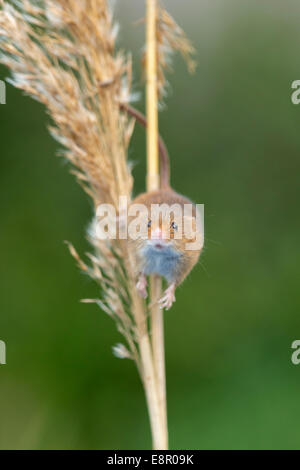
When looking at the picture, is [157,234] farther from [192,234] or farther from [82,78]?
[82,78]

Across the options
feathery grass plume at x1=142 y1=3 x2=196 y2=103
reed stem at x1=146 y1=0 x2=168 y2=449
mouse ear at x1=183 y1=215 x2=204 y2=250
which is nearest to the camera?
reed stem at x1=146 y1=0 x2=168 y2=449

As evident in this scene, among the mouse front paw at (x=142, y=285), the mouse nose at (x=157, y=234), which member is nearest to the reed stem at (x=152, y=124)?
the mouse front paw at (x=142, y=285)

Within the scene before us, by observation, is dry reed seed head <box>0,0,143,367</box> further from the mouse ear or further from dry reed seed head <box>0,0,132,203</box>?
the mouse ear

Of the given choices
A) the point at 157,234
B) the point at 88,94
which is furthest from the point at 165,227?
the point at 88,94

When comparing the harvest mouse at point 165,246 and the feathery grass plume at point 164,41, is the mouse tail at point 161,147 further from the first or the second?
the harvest mouse at point 165,246

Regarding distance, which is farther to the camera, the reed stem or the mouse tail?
the mouse tail

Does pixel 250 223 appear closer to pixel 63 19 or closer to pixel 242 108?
pixel 242 108

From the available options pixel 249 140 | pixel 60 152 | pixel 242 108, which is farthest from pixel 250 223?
pixel 60 152

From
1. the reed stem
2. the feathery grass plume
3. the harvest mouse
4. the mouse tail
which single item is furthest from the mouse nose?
the feathery grass plume

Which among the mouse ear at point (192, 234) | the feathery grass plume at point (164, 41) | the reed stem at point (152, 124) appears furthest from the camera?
the feathery grass plume at point (164, 41)

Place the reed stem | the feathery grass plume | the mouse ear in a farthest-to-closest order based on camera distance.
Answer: the feathery grass plume < the mouse ear < the reed stem

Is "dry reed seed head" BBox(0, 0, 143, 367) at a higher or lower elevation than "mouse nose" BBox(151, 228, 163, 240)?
higher
